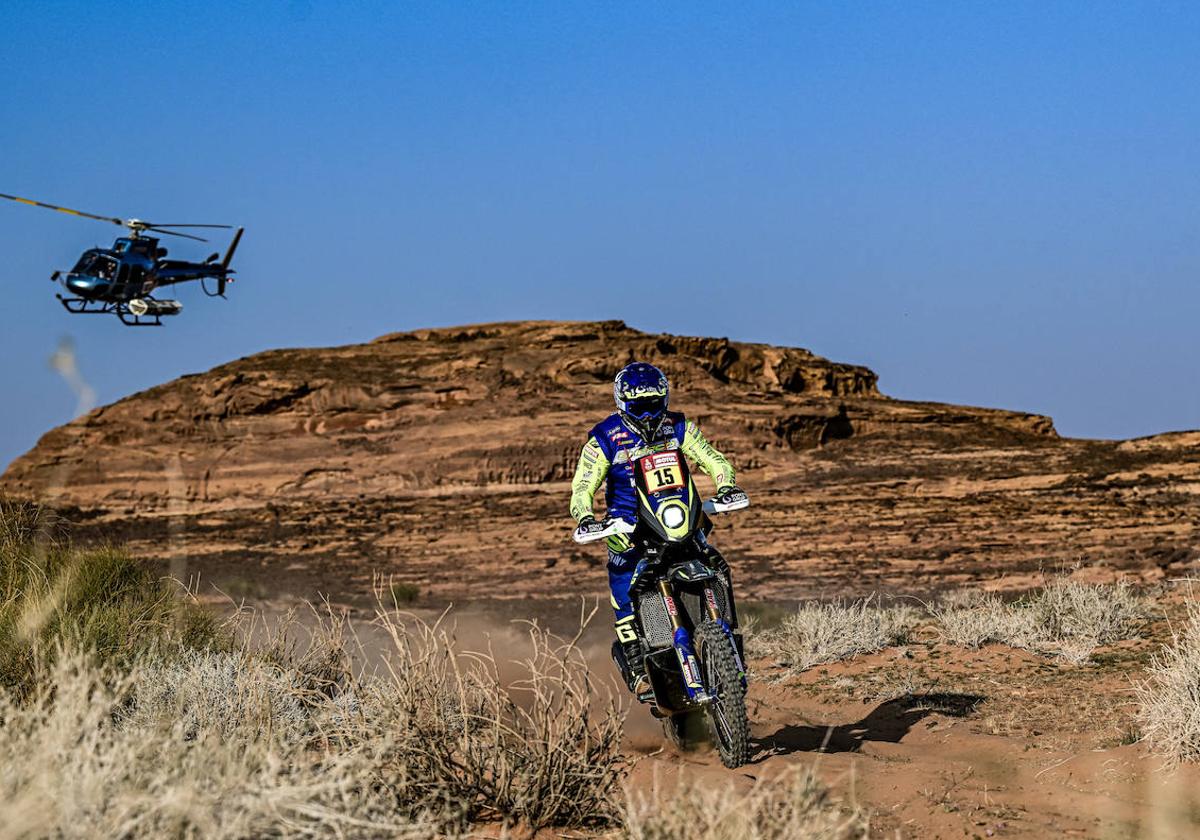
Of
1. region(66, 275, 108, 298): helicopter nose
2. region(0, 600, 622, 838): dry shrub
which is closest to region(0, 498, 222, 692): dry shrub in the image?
region(0, 600, 622, 838): dry shrub

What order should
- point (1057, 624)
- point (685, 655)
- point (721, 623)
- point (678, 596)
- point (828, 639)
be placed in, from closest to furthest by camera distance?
point (721, 623), point (685, 655), point (678, 596), point (1057, 624), point (828, 639)

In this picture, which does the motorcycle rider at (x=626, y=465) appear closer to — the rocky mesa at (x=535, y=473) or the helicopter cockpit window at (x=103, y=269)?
the rocky mesa at (x=535, y=473)

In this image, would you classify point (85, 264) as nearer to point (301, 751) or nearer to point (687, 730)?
point (687, 730)

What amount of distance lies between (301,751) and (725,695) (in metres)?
2.74

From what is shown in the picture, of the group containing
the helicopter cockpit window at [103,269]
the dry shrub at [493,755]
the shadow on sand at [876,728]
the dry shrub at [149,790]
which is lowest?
the shadow on sand at [876,728]

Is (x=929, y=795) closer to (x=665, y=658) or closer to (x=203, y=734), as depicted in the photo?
(x=665, y=658)

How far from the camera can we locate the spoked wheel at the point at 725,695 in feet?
22.2

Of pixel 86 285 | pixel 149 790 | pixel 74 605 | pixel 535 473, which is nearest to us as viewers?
pixel 149 790

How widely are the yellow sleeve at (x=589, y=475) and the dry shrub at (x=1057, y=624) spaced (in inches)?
239

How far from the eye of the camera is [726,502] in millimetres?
7723

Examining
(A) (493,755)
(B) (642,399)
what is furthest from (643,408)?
(A) (493,755)

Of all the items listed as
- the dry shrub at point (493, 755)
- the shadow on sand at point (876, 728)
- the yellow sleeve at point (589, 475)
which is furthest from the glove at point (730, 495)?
the dry shrub at point (493, 755)

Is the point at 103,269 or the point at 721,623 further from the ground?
the point at 103,269

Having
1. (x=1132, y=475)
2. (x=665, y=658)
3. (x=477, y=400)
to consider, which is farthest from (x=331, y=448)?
(x=665, y=658)
